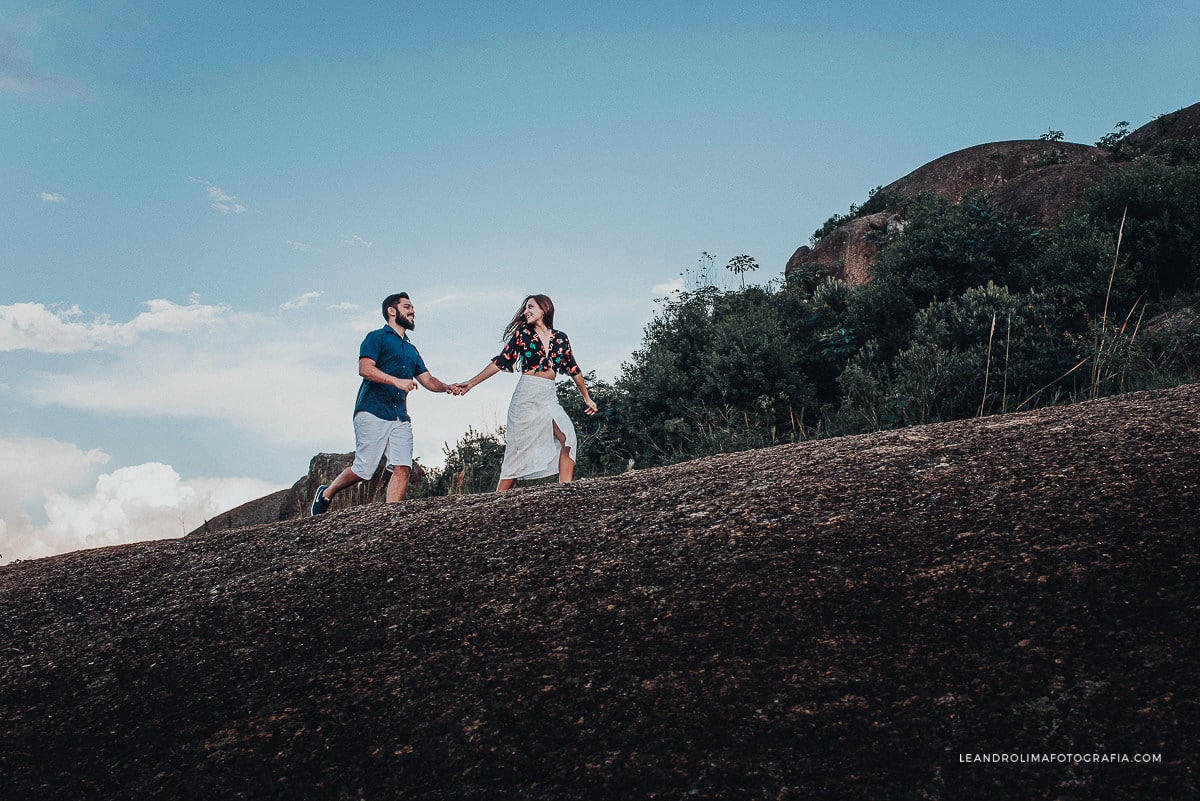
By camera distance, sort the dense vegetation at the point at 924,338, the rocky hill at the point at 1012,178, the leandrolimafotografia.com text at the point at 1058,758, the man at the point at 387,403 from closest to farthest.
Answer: the leandrolimafotografia.com text at the point at 1058,758, the man at the point at 387,403, the dense vegetation at the point at 924,338, the rocky hill at the point at 1012,178

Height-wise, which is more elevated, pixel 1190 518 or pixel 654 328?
pixel 654 328

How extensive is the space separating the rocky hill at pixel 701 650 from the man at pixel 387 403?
93.9 inches

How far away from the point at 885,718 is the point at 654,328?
13.4 m

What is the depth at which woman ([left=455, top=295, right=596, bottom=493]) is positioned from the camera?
7977 mm

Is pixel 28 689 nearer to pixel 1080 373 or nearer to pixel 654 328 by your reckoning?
pixel 1080 373

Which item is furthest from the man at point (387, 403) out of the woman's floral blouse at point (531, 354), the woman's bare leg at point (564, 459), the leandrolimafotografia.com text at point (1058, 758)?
the leandrolimafotografia.com text at point (1058, 758)

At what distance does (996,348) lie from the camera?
11344mm

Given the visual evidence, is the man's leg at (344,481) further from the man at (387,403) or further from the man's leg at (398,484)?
the man's leg at (398,484)

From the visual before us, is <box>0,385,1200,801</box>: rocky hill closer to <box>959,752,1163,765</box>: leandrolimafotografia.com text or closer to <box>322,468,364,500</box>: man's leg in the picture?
<box>959,752,1163,765</box>: leandrolimafotografia.com text

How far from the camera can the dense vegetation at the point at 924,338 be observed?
1069 centimetres

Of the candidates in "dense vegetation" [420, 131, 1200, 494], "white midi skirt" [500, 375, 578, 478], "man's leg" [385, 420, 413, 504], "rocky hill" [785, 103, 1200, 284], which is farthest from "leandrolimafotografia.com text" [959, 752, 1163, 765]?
"rocky hill" [785, 103, 1200, 284]

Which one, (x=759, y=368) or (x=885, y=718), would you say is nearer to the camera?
(x=885, y=718)

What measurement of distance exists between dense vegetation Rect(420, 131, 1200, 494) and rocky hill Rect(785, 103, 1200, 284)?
4443 mm

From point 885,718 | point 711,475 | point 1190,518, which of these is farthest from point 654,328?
point 885,718
